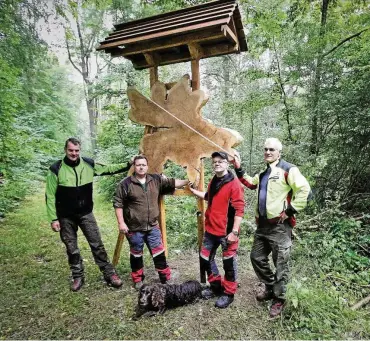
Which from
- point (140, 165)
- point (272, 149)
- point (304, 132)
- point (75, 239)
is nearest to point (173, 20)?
point (140, 165)

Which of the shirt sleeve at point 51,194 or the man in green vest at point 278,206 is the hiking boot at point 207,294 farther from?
the shirt sleeve at point 51,194

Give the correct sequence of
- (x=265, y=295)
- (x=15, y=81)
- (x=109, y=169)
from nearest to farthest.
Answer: (x=265, y=295) < (x=109, y=169) < (x=15, y=81)

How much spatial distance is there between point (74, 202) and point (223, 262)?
2300 mm

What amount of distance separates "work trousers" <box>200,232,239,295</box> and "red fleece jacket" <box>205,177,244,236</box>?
0.15 metres

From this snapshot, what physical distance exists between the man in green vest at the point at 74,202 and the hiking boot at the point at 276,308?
88.0 inches

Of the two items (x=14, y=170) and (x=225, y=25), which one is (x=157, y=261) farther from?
(x=14, y=170)

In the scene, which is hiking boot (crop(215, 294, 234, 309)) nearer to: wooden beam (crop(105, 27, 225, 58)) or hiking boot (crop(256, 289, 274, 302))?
hiking boot (crop(256, 289, 274, 302))

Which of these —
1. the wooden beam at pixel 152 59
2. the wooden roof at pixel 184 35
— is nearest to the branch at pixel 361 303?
the wooden roof at pixel 184 35

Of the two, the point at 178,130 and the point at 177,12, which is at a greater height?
the point at 177,12

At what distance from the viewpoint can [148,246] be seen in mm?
4035

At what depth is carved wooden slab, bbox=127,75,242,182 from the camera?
→ 3.64 m

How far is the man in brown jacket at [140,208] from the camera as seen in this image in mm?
3836

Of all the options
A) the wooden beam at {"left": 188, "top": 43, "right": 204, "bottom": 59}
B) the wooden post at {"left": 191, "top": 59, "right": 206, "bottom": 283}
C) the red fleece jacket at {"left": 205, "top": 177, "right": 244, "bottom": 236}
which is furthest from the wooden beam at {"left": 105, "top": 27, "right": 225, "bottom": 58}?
the red fleece jacket at {"left": 205, "top": 177, "right": 244, "bottom": 236}

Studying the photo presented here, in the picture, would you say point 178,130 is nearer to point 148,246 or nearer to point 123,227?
point 123,227
